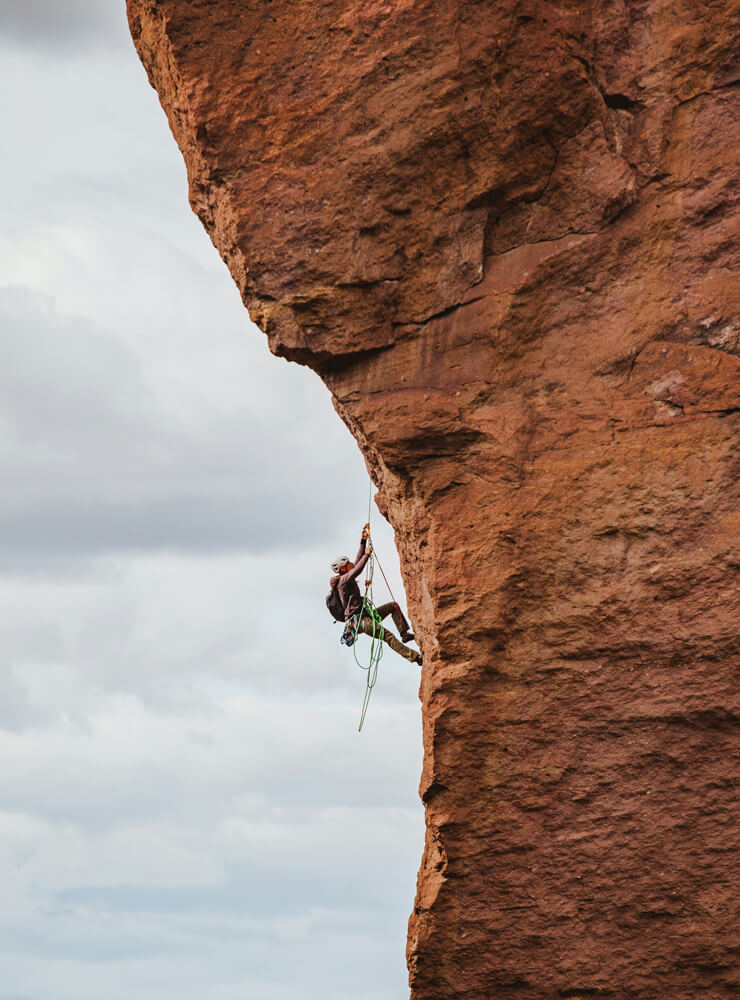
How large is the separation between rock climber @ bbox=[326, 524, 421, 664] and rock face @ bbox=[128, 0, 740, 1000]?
87.8 inches

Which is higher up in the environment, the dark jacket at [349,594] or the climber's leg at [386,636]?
the dark jacket at [349,594]

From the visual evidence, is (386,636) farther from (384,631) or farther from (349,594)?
(349,594)

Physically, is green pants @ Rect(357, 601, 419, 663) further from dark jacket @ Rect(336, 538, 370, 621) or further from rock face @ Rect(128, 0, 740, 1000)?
rock face @ Rect(128, 0, 740, 1000)

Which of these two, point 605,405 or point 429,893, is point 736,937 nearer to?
point 429,893

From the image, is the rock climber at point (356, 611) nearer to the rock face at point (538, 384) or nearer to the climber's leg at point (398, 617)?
the climber's leg at point (398, 617)

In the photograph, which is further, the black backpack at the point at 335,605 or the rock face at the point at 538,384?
the black backpack at the point at 335,605

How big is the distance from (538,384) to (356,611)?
343 centimetres

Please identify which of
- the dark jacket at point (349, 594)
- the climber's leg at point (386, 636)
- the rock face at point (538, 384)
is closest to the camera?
the rock face at point (538, 384)

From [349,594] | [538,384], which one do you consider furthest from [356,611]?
[538,384]

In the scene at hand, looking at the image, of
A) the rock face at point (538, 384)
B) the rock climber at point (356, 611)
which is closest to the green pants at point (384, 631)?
the rock climber at point (356, 611)

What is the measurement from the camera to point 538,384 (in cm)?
1200

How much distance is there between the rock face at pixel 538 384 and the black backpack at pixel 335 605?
2.48m

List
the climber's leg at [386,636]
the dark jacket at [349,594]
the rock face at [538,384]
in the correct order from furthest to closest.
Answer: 1. the climber's leg at [386,636]
2. the dark jacket at [349,594]
3. the rock face at [538,384]

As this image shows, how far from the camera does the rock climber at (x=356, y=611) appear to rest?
14.4 metres
